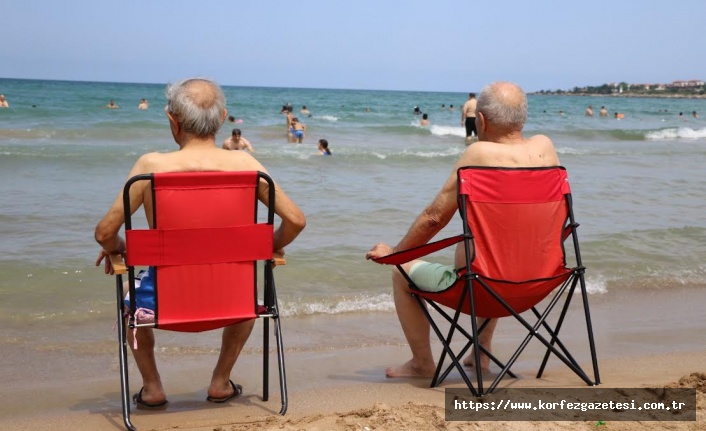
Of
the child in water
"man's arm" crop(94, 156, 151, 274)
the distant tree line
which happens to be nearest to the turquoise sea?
the child in water

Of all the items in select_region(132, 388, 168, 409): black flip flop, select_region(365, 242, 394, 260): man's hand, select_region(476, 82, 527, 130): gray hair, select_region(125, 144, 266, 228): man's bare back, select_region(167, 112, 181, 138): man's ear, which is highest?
select_region(476, 82, 527, 130): gray hair

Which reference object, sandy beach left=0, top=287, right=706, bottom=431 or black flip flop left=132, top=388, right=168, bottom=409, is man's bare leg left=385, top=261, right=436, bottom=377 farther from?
black flip flop left=132, top=388, right=168, bottom=409

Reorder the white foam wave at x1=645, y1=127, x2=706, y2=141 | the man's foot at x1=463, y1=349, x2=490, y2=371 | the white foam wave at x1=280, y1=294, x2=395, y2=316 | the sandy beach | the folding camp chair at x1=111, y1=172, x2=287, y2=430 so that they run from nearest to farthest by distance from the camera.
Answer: the folding camp chair at x1=111, y1=172, x2=287, y2=430, the sandy beach, the man's foot at x1=463, y1=349, x2=490, y2=371, the white foam wave at x1=280, y1=294, x2=395, y2=316, the white foam wave at x1=645, y1=127, x2=706, y2=141

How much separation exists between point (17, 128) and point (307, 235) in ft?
57.4

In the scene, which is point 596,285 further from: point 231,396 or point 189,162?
point 189,162

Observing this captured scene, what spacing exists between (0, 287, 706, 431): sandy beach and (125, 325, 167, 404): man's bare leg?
75 millimetres

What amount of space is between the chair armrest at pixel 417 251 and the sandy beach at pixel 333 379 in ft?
1.96

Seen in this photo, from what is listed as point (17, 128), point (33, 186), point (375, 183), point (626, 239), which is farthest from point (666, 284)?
point (17, 128)

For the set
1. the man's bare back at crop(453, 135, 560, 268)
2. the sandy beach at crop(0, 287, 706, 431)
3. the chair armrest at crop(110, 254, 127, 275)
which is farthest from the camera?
the man's bare back at crop(453, 135, 560, 268)

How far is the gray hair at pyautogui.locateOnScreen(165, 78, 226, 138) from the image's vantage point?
3213 millimetres

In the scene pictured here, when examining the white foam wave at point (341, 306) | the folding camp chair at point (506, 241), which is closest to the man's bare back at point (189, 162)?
the folding camp chair at point (506, 241)

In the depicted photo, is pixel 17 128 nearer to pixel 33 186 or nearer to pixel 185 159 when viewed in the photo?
pixel 33 186

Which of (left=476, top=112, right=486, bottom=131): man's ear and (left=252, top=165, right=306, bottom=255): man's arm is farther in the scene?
(left=476, top=112, right=486, bottom=131): man's ear

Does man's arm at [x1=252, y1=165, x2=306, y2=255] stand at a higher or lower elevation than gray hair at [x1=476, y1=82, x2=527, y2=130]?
lower
